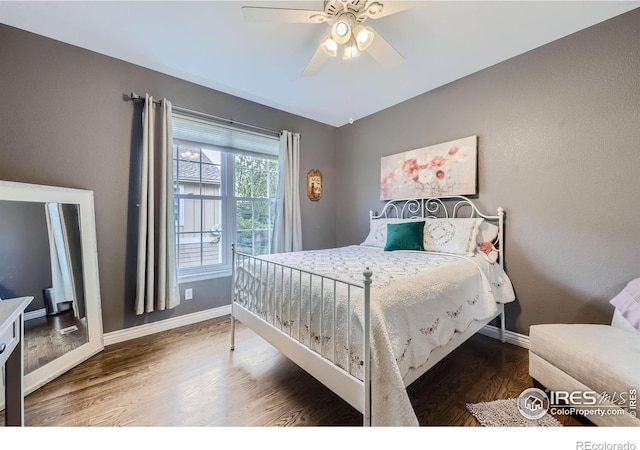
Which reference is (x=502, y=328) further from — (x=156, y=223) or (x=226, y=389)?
(x=156, y=223)

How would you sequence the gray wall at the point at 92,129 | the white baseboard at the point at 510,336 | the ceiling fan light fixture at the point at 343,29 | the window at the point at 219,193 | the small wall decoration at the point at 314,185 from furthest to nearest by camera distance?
the small wall decoration at the point at 314,185 → the window at the point at 219,193 → the white baseboard at the point at 510,336 → the gray wall at the point at 92,129 → the ceiling fan light fixture at the point at 343,29

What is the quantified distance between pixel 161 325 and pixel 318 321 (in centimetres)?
198

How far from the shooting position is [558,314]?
2125 mm

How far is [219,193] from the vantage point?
3.05 m

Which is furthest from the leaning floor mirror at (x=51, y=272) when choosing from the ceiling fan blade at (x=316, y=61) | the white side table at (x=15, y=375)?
the ceiling fan blade at (x=316, y=61)

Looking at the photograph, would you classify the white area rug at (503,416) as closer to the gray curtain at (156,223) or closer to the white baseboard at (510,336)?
the white baseboard at (510,336)

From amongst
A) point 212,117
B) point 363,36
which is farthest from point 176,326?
point 363,36

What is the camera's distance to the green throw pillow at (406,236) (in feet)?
8.34

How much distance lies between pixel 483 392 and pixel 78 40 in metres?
3.96

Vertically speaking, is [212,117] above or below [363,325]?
above

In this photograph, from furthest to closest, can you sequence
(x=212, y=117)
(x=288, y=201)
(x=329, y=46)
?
(x=288, y=201), (x=212, y=117), (x=329, y=46)

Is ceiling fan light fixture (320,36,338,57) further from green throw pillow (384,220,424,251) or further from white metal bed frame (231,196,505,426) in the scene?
green throw pillow (384,220,424,251)

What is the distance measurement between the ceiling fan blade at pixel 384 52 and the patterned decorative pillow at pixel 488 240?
1637 mm
